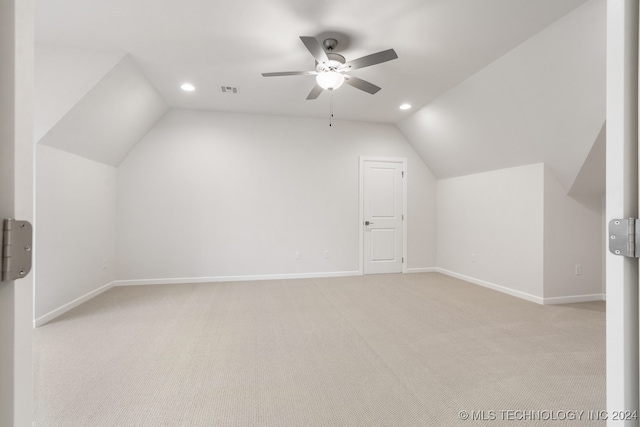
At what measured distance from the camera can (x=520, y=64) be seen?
2.82m

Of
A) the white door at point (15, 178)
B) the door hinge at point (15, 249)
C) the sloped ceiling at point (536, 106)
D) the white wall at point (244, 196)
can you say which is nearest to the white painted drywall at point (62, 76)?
the white wall at point (244, 196)

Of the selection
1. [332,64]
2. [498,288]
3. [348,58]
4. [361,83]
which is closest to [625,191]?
[332,64]

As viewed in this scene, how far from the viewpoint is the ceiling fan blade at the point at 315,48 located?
2.12 metres

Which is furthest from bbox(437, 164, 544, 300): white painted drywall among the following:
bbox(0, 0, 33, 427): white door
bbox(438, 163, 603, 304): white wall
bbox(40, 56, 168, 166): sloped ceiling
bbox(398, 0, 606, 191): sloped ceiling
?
bbox(40, 56, 168, 166): sloped ceiling

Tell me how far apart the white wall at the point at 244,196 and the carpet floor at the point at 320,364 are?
3.61 feet

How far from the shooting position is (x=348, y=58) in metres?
2.97

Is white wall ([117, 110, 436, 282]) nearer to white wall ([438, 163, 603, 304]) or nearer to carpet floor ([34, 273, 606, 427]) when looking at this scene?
carpet floor ([34, 273, 606, 427])

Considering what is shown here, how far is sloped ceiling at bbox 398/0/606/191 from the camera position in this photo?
2375mm

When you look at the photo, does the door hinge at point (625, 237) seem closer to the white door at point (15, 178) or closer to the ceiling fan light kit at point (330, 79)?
the white door at point (15, 178)

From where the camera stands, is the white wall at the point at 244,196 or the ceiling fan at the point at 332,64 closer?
the ceiling fan at the point at 332,64

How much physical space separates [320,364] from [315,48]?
245 centimetres

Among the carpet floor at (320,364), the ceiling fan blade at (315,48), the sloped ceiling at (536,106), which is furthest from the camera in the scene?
the sloped ceiling at (536,106)

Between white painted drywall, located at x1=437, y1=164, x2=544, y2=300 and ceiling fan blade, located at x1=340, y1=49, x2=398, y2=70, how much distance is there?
2648mm

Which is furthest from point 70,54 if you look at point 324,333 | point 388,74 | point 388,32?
point 324,333
